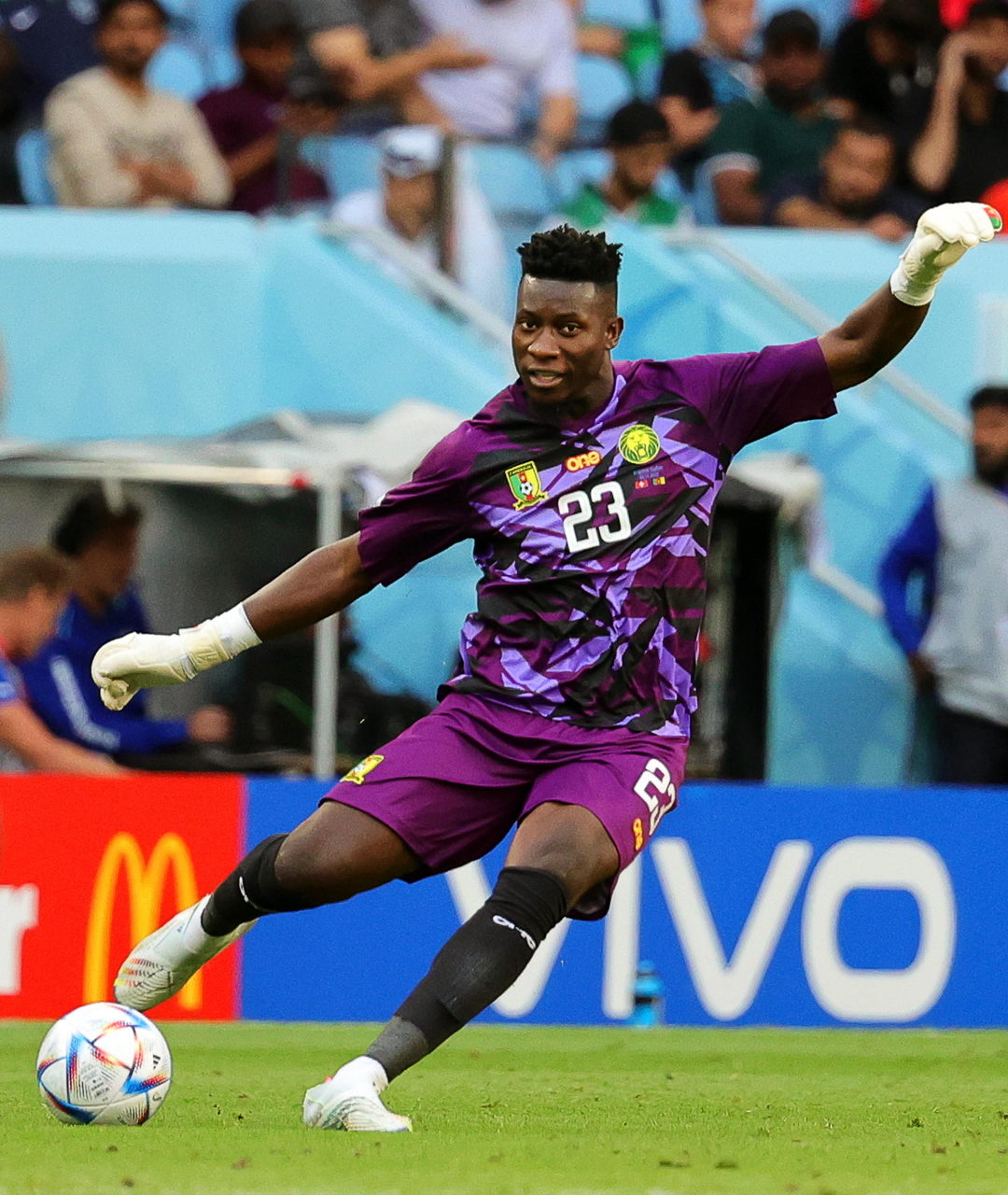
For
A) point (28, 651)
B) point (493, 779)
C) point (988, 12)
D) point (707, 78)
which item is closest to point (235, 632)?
point (493, 779)

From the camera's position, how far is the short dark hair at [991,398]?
11.0 metres

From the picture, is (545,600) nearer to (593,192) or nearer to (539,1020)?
(539,1020)

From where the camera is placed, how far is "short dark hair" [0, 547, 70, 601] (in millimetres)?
9656

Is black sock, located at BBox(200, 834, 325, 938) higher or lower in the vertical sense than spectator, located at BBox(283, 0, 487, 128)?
lower

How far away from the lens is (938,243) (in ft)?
18.1

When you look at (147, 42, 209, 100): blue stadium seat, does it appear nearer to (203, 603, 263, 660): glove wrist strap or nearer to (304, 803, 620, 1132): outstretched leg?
(203, 603, 263, 660): glove wrist strap

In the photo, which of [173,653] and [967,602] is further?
[967,602]

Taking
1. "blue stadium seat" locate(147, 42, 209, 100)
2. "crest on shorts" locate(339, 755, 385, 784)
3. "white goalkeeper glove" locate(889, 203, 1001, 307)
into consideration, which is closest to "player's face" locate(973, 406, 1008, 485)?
"blue stadium seat" locate(147, 42, 209, 100)

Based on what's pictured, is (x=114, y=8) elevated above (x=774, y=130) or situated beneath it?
elevated above

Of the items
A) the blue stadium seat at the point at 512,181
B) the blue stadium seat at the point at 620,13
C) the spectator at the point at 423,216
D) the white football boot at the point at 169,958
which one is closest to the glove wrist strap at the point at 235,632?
the white football boot at the point at 169,958

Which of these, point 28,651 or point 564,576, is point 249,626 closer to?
point 564,576

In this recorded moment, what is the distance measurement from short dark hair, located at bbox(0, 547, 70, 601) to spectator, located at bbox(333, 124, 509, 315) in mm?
3332

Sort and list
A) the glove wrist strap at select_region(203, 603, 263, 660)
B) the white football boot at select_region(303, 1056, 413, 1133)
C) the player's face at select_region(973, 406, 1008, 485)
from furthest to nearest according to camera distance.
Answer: the player's face at select_region(973, 406, 1008, 485)
the glove wrist strap at select_region(203, 603, 263, 660)
the white football boot at select_region(303, 1056, 413, 1133)

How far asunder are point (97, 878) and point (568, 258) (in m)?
4.66
